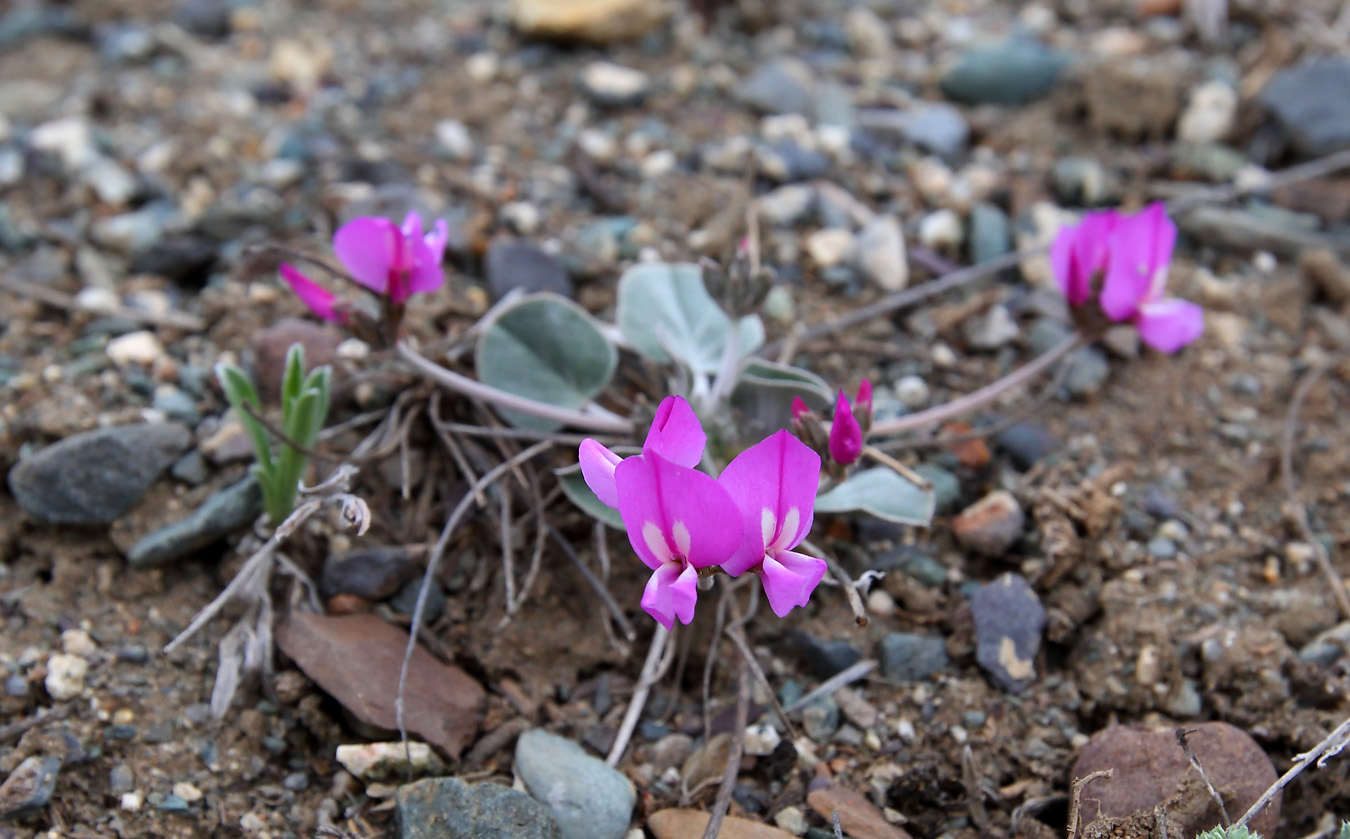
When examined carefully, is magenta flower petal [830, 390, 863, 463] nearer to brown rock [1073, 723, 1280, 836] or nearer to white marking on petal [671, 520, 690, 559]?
white marking on petal [671, 520, 690, 559]

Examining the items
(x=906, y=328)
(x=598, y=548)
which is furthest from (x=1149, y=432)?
(x=598, y=548)

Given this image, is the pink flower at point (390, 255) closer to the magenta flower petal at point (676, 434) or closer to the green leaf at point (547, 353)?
the green leaf at point (547, 353)

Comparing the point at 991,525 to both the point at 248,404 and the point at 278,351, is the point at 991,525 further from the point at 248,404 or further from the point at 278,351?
the point at 278,351

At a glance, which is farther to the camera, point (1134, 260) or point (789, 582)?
point (1134, 260)

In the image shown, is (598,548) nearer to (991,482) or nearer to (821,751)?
(821,751)

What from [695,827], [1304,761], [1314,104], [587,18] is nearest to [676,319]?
[695,827]

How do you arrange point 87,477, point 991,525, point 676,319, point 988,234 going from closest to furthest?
point 87,477
point 991,525
point 676,319
point 988,234

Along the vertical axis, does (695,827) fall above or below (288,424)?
below

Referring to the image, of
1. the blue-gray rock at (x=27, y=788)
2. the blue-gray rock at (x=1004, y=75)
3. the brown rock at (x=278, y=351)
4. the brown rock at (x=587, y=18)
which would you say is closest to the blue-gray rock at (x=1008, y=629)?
the brown rock at (x=278, y=351)
